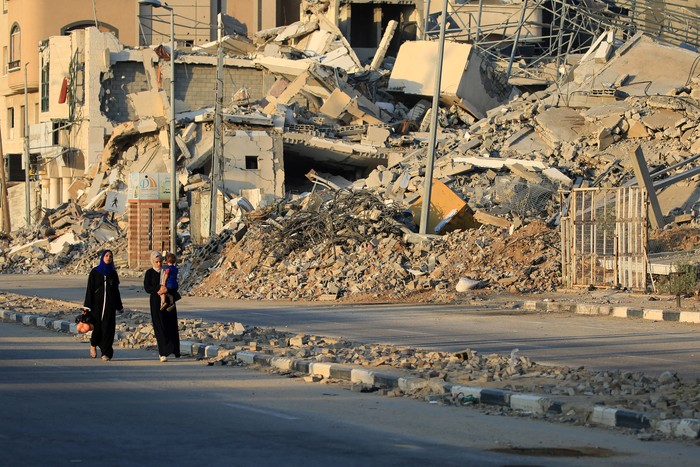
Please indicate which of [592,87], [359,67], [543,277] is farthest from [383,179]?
[359,67]

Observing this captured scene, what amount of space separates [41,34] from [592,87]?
3652cm

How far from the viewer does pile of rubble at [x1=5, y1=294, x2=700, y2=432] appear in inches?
420

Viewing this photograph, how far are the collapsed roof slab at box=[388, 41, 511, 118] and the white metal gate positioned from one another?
26.2 metres

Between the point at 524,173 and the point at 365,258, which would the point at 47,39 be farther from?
the point at 365,258

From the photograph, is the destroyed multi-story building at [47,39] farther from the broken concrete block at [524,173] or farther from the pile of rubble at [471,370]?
the pile of rubble at [471,370]

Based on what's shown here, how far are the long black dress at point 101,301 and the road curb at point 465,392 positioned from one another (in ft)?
3.93

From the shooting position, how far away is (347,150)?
47.2 metres

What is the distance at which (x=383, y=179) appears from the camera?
124ft

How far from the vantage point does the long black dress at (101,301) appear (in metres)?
15.2

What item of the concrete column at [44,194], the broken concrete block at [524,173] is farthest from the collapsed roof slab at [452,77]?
the concrete column at [44,194]

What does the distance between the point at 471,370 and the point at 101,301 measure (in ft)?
17.4

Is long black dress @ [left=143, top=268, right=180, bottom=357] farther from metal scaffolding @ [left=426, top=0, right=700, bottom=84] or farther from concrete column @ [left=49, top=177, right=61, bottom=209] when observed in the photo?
concrete column @ [left=49, top=177, right=61, bottom=209]

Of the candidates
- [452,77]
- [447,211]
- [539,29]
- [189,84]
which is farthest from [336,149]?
[539,29]

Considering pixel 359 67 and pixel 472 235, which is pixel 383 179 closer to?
pixel 472 235
